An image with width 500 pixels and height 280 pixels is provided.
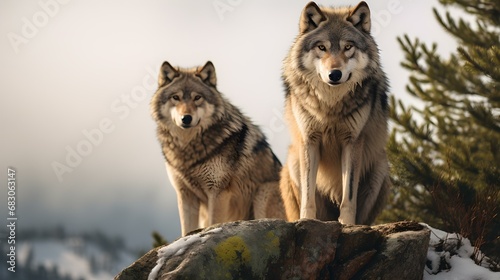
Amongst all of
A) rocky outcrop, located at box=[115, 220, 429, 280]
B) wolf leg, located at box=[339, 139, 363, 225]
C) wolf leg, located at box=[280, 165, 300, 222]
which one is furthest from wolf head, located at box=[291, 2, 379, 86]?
rocky outcrop, located at box=[115, 220, 429, 280]

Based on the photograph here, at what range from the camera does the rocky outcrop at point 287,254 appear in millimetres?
5977

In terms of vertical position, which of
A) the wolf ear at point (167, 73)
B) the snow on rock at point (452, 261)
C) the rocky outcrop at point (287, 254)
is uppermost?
the wolf ear at point (167, 73)

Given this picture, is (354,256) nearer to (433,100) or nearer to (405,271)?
(405,271)

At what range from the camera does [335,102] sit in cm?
753

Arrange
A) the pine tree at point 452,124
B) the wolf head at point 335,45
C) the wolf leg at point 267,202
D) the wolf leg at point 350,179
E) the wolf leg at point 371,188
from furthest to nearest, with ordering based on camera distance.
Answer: the pine tree at point 452,124 → the wolf leg at point 267,202 → the wolf leg at point 371,188 → the wolf leg at point 350,179 → the wolf head at point 335,45

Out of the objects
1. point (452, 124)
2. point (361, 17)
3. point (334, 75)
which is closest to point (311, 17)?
point (361, 17)

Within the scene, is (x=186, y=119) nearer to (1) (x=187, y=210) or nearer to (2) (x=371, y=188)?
(1) (x=187, y=210)

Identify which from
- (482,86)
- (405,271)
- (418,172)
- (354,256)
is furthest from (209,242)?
(482,86)

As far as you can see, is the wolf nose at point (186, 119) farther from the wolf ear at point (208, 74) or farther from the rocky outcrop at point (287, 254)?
the rocky outcrop at point (287, 254)

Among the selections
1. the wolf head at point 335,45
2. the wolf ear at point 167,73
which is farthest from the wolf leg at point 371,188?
the wolf ear at point 167,73

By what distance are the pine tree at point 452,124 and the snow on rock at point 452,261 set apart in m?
5.46

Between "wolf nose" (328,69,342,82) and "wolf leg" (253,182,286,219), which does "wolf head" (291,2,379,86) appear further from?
"wolf leg" (253,182,286,219)

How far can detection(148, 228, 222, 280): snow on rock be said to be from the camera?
239 inches

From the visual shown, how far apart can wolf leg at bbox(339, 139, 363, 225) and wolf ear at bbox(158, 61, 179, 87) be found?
2.76 metres
